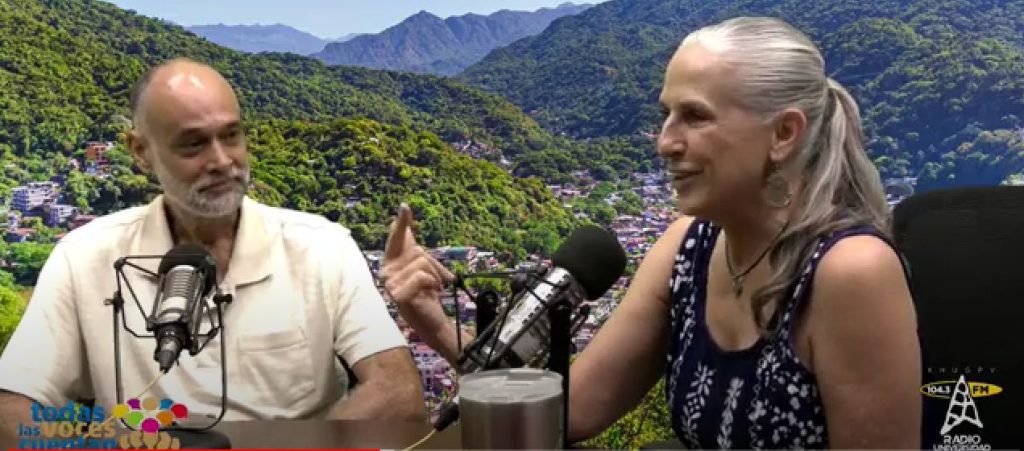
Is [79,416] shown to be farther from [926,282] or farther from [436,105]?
[436,105]

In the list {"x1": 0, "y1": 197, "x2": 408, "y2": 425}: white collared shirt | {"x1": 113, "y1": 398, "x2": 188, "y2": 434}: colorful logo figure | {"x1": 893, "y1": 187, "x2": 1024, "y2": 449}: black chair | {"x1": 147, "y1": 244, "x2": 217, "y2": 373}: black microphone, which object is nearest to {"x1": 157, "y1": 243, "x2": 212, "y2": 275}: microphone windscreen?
{"x1": 147, "y1": 244, "x2": 217, "y2": 373}: black microphone

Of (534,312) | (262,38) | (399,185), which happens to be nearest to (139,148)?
(534,312)

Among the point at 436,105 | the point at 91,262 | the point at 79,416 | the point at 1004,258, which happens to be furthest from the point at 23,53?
the point at 1004,258

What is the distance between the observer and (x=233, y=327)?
2111 millimetres

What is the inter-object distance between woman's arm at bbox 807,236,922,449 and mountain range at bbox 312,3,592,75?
264cm

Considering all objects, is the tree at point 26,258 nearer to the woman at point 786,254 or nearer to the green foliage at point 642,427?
the green foliage at point 642,427

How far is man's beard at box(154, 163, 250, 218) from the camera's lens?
7.02 feet

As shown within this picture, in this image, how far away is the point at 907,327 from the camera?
1422 mm

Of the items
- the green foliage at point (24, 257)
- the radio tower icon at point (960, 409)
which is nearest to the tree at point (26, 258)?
the green foliage at point (24, 257)

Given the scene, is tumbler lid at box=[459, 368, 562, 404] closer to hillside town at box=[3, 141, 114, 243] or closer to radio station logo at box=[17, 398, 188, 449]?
radio station logo at box=[17, 398, 188, 449]

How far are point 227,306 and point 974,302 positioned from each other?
1401mm

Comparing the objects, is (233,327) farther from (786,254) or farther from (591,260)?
(786,254)

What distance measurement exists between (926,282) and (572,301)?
852 millimetres

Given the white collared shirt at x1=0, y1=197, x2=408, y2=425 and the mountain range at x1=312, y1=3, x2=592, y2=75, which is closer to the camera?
the white collared shirt at x1=0, y1=197, x2=408, y2=425
